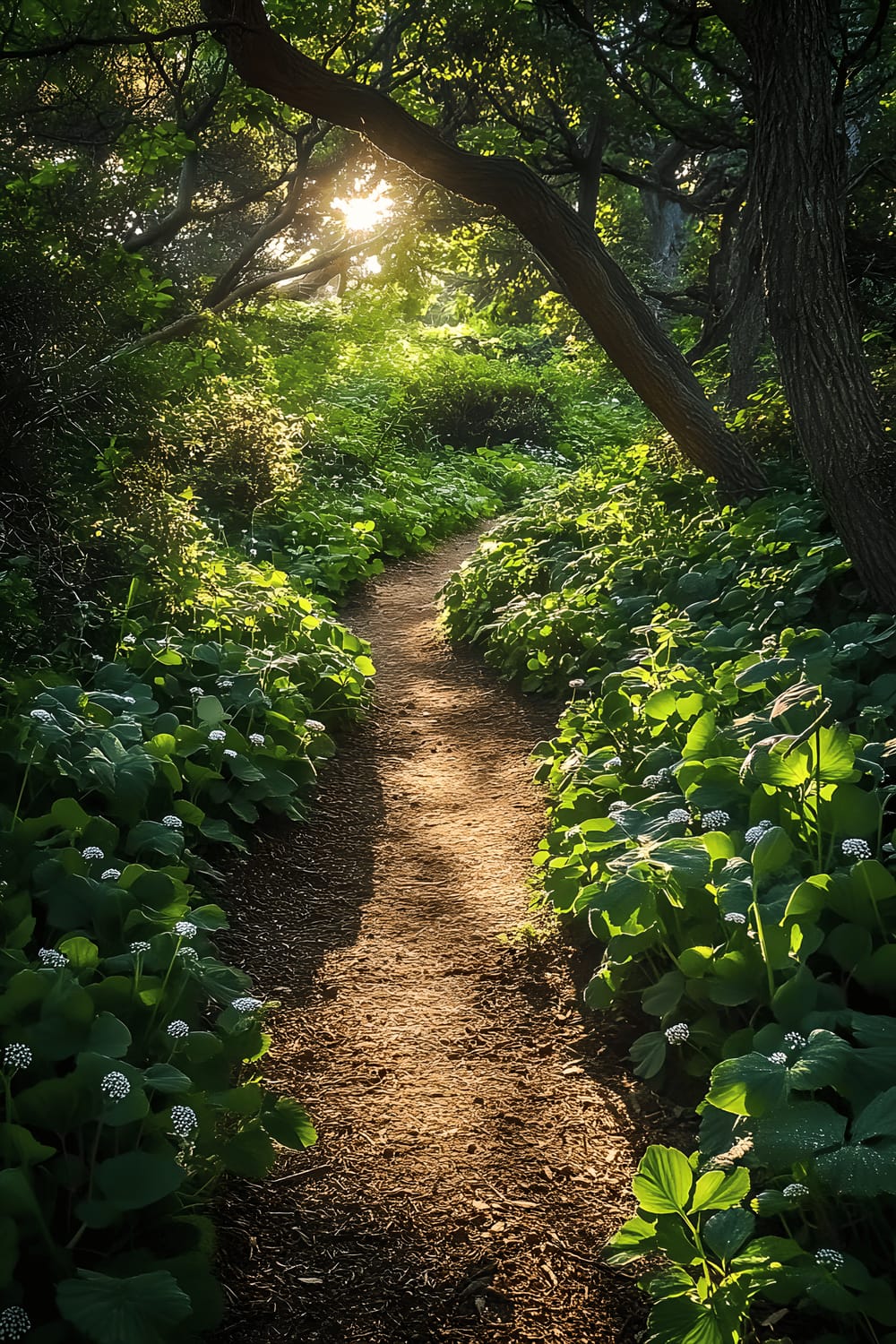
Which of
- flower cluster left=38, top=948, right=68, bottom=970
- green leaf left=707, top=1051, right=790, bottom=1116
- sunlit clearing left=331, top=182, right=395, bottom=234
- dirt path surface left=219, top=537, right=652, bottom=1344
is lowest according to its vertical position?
dirt path surface left=219, top=537, right=652, bottom=1344

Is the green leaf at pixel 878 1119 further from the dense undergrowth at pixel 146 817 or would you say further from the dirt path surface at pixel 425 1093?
the dense undergrowth at pixel 146 817

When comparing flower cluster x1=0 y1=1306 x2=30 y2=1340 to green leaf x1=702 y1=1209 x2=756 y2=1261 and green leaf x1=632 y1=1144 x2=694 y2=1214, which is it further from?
green leaf x1=702 y1=1209 x2=756 y2=1261

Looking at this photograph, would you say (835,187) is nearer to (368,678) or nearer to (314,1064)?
(368,678)

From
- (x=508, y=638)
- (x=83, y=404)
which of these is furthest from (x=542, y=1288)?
(x=83, y=404)

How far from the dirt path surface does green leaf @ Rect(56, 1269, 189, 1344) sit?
401mm

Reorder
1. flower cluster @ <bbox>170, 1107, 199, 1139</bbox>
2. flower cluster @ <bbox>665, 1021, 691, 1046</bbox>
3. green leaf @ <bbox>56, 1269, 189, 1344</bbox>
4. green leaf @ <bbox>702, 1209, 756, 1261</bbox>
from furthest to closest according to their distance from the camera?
1. flower cluster @ <bbox>665, 1021, 691, 1046</bbox>
2. flower cluster @ <bbox>170, 1107, 199, 1139</bbox>
3. green leaf @ <bbox>702, 1209, 756, 1261</bbox>
4. green leaf @ <bbox>56, 1269, 189, 1344</bbox>

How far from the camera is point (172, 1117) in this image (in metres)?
2.00

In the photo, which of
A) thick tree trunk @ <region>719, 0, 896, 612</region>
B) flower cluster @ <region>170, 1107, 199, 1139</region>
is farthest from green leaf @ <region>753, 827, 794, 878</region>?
thick tree trunk @ <region>719, 0, 896, 612</region>

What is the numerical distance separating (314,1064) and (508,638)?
11.6ft

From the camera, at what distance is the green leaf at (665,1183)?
1.83 meters

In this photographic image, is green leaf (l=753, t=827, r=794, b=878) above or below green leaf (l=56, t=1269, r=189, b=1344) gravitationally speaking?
above

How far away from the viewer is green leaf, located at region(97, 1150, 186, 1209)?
183cm

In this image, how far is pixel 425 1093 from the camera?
108 inches

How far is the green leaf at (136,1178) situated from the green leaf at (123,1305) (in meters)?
0.14
